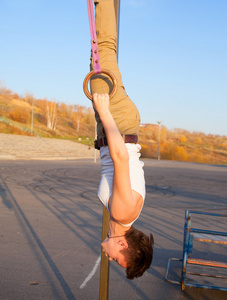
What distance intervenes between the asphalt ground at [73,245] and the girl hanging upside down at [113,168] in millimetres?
1795

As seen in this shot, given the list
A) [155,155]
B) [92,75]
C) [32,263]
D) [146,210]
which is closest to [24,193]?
[146,210]

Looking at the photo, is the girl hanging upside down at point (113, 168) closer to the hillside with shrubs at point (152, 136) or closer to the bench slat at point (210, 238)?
the bench slat at point (210, 238)

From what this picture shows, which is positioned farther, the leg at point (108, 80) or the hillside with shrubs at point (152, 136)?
the hillside with shrubs at point (152, 136)

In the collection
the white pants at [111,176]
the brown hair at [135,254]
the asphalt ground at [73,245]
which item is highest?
the white pants at [111,176]

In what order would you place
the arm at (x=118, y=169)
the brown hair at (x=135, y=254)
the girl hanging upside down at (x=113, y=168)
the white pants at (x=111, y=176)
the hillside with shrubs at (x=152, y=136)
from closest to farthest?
the arm at (x=118, y=169) → the girl hanging upside down at (x=113, y=168) → the white pants at (x=111, y=176) → the brown hair at (x=135, y=254) → the hillside with shrubs at (x=152, y=136)

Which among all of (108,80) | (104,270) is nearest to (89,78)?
(108,80)

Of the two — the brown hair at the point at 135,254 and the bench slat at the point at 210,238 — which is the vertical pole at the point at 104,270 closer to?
the brown hair at the point at 135,254

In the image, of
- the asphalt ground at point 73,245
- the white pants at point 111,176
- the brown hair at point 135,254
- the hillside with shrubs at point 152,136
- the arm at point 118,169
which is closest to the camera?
the arm at point 118,169

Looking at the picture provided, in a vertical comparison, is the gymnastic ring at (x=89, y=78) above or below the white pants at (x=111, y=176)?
above

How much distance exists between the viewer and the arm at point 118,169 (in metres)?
2.13

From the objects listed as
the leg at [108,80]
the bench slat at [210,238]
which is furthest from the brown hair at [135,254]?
the bench slat at [210,238]

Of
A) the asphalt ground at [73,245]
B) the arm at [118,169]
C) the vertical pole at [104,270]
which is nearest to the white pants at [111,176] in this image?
the arm at [118,169]

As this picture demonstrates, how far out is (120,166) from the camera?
2.13 meters

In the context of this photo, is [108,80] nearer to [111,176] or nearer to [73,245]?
[111,176]
